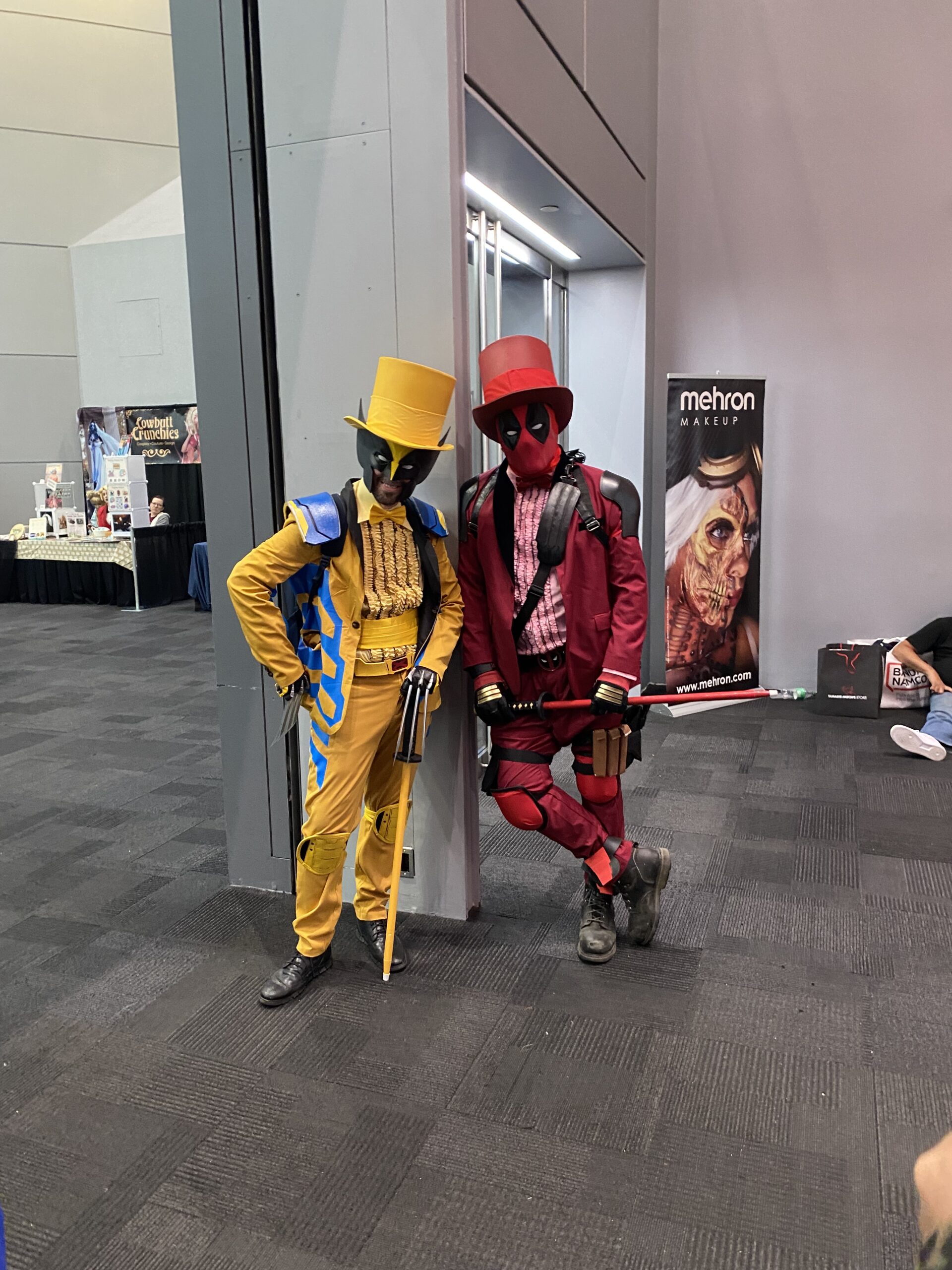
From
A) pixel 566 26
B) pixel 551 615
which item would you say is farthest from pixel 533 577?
pixel 566 26

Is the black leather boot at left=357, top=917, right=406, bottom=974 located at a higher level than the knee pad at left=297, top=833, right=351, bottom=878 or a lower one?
lower

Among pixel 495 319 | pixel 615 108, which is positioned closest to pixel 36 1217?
pixel 495 319

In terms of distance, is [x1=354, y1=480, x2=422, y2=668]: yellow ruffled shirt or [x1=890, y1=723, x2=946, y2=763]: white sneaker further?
[x1=890, y1=723, x2=946, y2=763]: white sneaker

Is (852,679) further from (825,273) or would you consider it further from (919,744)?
(825,273)

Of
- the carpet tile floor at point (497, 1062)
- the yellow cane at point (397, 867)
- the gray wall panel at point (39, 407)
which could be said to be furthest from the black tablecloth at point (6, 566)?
the yellow cane at point (397, 867)

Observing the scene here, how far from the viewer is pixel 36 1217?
1.88 m

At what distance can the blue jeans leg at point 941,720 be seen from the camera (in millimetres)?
4672

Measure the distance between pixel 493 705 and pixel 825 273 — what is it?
4.05 m

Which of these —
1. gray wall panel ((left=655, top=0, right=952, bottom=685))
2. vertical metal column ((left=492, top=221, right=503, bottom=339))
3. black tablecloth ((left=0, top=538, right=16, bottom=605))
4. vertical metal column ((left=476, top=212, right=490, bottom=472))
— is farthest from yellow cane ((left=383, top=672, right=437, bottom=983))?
black tablecloth ((left=0, top=538, right=16, bottom=605))

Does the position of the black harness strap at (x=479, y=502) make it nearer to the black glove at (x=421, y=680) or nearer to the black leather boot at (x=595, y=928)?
the black glove at (x=421, y=680)

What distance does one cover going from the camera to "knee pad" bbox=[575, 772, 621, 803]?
2.87 m

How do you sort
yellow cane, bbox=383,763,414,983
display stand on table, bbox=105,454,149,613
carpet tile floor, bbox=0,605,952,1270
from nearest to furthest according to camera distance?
1. carpet tile floor, bbox=0,605,952,1270
2. yellow cane, bbox=383,763,414,983
3. display stand on table, bbox=105,454,149,613

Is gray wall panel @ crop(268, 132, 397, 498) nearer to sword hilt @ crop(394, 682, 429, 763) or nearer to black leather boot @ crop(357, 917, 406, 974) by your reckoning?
sword hilt @ crop(394, 682, 429, 763)

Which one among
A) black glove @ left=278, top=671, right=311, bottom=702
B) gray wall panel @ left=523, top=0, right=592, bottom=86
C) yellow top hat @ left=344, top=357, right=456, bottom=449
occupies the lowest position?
black glove @ left=278, top=671, right=311, bottom=702
